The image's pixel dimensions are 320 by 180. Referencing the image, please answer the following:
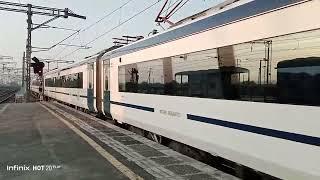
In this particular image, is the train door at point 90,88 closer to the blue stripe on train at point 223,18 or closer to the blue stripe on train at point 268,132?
the blue stripe on train at point 223,18

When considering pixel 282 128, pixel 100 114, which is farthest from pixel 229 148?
pixel 100 114

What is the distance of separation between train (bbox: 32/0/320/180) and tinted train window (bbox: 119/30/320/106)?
1 centimetres

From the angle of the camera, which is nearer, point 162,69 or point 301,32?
point 301,32

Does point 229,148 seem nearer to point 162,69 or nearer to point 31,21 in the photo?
point 162,69

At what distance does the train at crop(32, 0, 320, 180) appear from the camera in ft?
17.8

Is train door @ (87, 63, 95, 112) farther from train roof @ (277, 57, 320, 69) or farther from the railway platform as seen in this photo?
train roof @ (277, 57, 320, 69)

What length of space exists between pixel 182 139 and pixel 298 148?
3.99m

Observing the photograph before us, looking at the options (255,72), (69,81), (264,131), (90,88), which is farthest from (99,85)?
(264,131)

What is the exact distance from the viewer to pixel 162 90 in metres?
10.5

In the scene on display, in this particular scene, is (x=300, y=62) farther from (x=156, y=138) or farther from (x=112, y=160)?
(x=156, y=138)

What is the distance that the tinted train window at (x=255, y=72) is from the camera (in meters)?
5.44

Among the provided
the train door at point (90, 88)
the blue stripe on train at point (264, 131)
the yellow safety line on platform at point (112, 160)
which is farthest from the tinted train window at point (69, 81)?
the blue stripe on train at point (264, 131)

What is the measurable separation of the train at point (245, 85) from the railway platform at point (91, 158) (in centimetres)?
57

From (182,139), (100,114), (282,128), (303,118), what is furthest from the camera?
(100,114)
